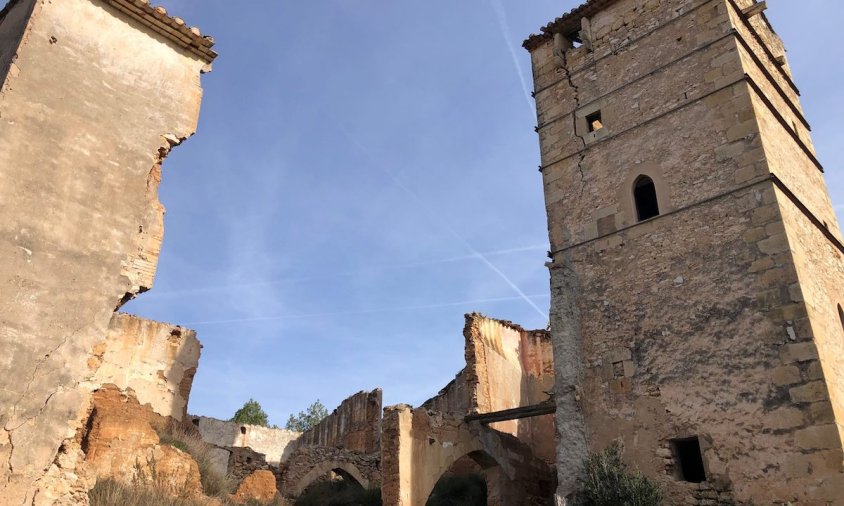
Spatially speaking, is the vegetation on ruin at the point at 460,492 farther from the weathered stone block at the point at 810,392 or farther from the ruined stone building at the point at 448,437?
the weathered stone block at the point at 810,392

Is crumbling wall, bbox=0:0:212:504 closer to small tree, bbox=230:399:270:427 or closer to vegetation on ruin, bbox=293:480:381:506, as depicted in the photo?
vegetation on ruin, bbox=293:480:381:506

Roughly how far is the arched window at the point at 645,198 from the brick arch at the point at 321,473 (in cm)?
1061

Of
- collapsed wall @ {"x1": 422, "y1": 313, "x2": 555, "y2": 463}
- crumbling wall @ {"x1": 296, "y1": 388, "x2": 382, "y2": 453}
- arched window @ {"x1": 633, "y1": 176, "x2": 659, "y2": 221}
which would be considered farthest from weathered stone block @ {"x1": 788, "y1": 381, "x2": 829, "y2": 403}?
crumbling wall @ {"x1": 296, "y1": 388, "x2": 382, "y2": 453}

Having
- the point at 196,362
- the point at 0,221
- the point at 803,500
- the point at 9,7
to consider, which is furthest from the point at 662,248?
the point at 196,362

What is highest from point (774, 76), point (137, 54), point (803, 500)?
point (774, 76)

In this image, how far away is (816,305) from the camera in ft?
32.0

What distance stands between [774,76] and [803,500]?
8379 mm

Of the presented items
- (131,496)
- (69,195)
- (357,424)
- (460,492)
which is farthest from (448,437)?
(69,195)

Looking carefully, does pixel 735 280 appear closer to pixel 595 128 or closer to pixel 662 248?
pixel 662 248

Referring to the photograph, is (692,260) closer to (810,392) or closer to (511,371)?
(810,392)

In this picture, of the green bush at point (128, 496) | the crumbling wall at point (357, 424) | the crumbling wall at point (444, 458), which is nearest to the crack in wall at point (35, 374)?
the green bush at point (128, 496)

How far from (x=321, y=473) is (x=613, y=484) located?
34.0 ft

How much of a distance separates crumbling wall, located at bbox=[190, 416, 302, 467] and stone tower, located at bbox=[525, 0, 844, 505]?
13697 millimetres

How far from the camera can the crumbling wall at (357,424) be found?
21.2 meters
